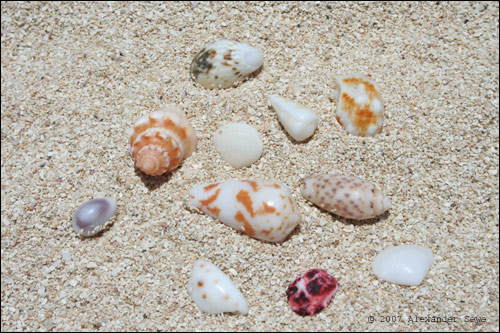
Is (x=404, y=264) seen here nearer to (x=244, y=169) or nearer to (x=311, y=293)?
(x=311, y=293)

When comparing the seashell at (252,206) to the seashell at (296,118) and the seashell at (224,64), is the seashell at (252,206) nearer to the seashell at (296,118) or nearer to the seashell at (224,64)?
the seashell at (296,118)

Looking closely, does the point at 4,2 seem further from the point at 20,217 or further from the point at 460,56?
the point at 460,56

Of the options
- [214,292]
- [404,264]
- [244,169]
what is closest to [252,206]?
[244,169]

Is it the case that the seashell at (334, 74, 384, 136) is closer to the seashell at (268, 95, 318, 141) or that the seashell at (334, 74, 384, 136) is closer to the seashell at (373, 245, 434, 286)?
the seashell at (268, 95, 318, 141)

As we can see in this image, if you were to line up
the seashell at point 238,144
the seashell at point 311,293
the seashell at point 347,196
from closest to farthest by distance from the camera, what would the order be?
the seashell at point 311,293 → the seashell at point 347,196 → the seashell at point 238,144

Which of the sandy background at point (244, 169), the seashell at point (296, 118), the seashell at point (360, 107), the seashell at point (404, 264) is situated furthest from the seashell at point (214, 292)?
the seashell at point (360, 107)
